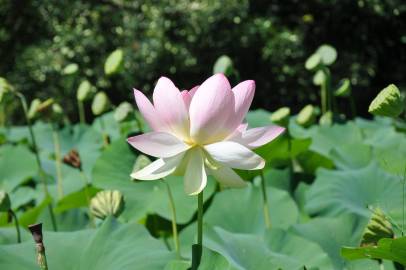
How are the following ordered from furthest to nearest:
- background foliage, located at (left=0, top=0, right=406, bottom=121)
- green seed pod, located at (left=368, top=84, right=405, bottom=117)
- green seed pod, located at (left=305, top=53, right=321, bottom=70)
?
background foliage, located at (left=0, top=0, right=406, bottom=121) → green seed pod, located at (left=305, top=53, right=321, bottom=70) → green seed pod, located at (left=368, top=84, right=405, bottom=117)

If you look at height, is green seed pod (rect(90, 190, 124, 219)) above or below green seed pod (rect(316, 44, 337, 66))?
above

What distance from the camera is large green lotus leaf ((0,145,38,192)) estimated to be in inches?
66.9

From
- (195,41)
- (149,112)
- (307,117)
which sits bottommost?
(195,41)

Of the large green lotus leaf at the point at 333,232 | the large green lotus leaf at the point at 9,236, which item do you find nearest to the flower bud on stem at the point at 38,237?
the large green lotus leaf at the point at 9,236

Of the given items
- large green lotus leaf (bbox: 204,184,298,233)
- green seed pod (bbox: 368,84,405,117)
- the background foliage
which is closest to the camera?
green seed pod (bbox: 368,84,405,117)

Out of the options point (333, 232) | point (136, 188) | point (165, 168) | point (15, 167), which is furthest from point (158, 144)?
point (15, 167)

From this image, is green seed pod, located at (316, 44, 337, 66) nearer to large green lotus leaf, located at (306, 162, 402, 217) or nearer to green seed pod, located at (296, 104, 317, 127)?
green seed pod, located at (296, 104, 317, 127)

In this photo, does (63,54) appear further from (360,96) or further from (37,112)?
(37,112)

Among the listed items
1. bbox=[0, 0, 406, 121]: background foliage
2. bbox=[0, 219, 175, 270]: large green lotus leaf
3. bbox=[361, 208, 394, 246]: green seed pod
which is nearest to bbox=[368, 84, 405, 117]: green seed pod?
bbox=[361, 208, 394, 246]: green seed pod

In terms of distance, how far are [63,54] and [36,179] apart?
11.3 ft

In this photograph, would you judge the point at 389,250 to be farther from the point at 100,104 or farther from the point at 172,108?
the point at 100,104

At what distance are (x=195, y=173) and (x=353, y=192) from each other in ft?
2.43

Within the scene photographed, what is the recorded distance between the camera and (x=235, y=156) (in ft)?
2.35

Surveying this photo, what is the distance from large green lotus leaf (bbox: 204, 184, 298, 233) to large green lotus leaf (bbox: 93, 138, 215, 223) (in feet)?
0.14
